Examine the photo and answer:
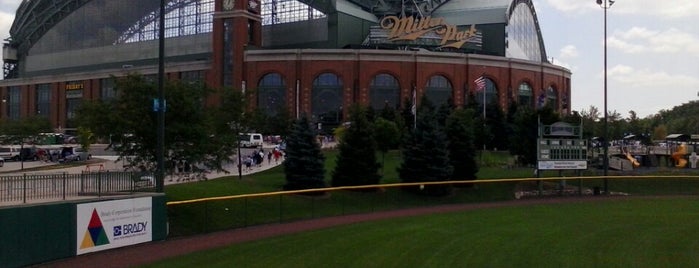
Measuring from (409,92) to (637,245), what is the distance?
77.1 m

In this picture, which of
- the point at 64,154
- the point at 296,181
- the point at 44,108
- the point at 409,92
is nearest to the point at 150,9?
the point at 44,108

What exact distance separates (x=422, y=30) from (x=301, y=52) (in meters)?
17.2

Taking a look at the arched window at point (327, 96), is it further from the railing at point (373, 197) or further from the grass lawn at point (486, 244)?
the grass lawn at point (486, 244)

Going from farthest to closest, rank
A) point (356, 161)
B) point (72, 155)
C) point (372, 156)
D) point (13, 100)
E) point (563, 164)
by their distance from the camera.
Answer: point (13, 100) < point (72, 155) < point (563, 164) < point (372, 156) < point (356, 161)

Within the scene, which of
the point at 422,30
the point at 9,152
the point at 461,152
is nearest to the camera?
the point at 461,152

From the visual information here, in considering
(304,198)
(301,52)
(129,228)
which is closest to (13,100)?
(301,52)

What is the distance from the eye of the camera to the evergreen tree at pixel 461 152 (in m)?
42.5

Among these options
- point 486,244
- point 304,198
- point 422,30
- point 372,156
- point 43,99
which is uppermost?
point 422,30

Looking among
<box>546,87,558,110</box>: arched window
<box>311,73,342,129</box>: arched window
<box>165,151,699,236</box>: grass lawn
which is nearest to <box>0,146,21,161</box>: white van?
<box>165,151,699,236</box>: grass lawn

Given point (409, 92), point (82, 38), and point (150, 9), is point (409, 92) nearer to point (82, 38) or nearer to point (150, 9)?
point (150, 9)

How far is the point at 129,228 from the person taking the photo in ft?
66.9

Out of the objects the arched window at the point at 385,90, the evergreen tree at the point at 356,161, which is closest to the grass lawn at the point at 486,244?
the evergreen tree at the point at 356,161

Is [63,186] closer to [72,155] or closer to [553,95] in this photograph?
[72,155]

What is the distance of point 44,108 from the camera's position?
399ft
